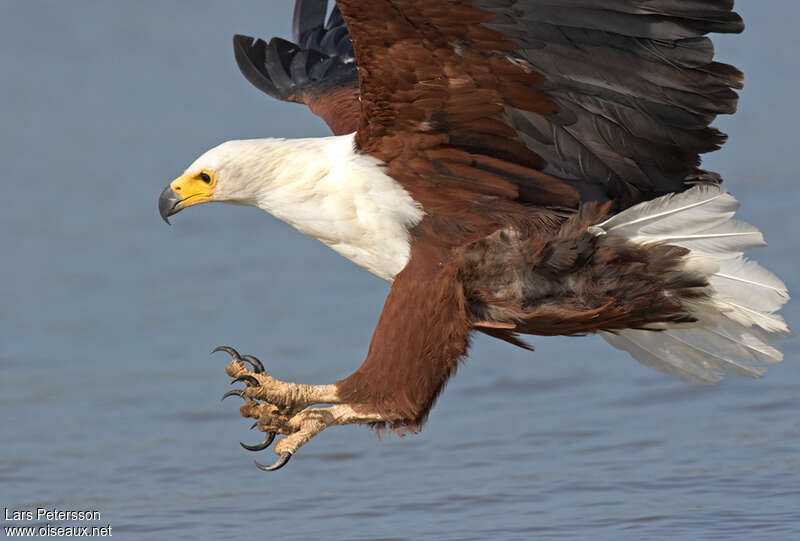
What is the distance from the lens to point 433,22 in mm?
5457

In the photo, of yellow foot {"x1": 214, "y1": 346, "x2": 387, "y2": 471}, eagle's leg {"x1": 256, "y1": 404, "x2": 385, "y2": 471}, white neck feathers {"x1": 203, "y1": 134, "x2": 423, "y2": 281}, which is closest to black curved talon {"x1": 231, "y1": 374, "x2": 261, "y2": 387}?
yellow foot {"x1": 214, "y1": 346, "x2": 387, "y2": 471}

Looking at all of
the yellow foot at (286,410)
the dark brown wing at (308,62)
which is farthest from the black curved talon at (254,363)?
the dark brown wing at (308,62)

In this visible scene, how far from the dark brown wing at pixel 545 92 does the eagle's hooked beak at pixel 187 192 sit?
68 cm

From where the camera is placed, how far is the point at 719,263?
5977 mm

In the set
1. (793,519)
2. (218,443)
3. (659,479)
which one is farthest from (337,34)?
(793,519)

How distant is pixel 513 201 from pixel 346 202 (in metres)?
0.61

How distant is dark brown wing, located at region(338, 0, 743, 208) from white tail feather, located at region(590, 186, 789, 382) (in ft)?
0.51

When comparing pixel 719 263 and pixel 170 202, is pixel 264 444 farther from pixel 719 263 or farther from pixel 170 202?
pixel 719 263

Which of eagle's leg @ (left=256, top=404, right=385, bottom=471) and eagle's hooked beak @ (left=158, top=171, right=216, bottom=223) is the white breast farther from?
eagle's leg @ (left=256, top=404, right=385, bottom=471)

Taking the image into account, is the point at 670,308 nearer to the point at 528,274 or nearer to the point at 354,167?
the point at 528,274

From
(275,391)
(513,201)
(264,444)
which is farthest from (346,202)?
(264,444)

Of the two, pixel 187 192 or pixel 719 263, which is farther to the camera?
pixel 187 192

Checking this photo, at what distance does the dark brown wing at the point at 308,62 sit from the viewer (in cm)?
770

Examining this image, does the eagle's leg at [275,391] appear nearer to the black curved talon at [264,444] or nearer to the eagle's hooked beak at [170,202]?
the black curved talon at [264,444]
